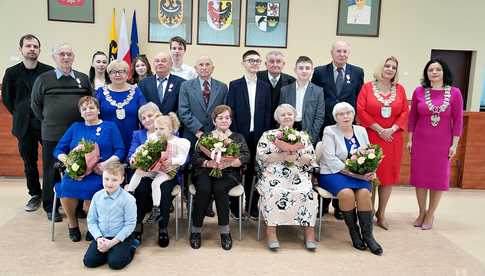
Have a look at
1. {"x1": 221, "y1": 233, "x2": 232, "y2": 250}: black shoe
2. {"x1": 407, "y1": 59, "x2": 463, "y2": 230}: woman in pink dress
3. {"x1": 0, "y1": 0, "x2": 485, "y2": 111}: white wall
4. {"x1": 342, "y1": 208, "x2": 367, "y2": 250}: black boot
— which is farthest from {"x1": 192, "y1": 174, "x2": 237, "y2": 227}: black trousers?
{"x1": 0, "y1": 0, "x2": 485, "y2": 111}: white wall

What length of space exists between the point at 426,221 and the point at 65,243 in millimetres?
3416

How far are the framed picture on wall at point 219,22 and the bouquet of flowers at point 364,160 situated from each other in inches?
171

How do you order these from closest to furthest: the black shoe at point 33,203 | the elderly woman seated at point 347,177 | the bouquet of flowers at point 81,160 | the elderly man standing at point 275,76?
the bouquet of flowers at point 81,160 < the elderly woman seated at point 347,177 < the elderly man standing at point 275,76 < the black shoe at point 33,203

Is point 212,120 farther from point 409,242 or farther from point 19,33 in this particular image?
point 19,33

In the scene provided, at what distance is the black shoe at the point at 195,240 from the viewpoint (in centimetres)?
339

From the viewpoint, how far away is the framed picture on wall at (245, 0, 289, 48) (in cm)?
717

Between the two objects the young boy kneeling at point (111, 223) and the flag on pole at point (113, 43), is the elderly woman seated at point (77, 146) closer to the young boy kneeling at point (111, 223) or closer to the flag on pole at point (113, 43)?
the young boy kneeling at point (111, 223)

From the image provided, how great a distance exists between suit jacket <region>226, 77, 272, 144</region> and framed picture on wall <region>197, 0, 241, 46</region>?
3.54 m

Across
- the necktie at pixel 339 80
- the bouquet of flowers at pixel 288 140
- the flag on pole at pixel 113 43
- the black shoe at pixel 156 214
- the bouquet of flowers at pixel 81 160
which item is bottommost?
A: the black shoe at pixel 156 214

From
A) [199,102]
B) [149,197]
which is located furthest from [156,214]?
[199,102]

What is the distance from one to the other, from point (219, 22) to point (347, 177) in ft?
14.8

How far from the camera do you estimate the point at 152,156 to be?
3.28 m

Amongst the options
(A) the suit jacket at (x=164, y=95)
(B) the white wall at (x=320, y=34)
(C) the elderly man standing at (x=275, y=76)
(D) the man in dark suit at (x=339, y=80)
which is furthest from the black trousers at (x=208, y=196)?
(B) the white wall at (x=320, y=34)

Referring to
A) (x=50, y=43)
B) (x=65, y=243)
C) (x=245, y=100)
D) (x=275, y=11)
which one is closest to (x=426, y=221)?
(x=245, y=100)
